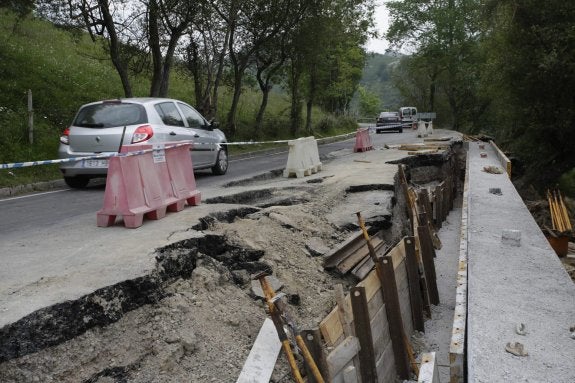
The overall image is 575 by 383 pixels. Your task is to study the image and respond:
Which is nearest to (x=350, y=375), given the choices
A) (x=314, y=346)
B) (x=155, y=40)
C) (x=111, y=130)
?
(x=314, y=346)

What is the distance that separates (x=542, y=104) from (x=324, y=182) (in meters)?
11.8

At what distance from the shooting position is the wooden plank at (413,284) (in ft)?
21.7

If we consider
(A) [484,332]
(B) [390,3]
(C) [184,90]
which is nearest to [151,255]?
(A) [484,332]

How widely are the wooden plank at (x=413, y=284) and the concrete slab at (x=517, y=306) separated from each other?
67 centimetres

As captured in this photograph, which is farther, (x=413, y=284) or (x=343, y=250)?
(x=413, y=284)

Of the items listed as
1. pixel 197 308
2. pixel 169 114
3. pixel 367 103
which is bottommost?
pixel 367 103

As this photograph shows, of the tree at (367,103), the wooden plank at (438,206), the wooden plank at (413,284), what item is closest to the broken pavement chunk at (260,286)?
the wooden plank at (413,284)

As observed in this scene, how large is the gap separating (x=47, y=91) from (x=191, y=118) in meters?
8.46

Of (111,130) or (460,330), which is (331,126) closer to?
(111,130)

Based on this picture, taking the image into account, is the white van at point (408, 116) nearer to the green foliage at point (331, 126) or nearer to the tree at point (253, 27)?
the green foliage at point (331, 126)

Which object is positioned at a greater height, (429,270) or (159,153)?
(159,153)

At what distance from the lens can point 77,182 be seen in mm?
9953

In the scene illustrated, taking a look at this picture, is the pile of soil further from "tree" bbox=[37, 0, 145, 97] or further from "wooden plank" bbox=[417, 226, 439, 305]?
"tree" bbox=[37, 0, 145, 97]

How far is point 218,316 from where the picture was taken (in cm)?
413
